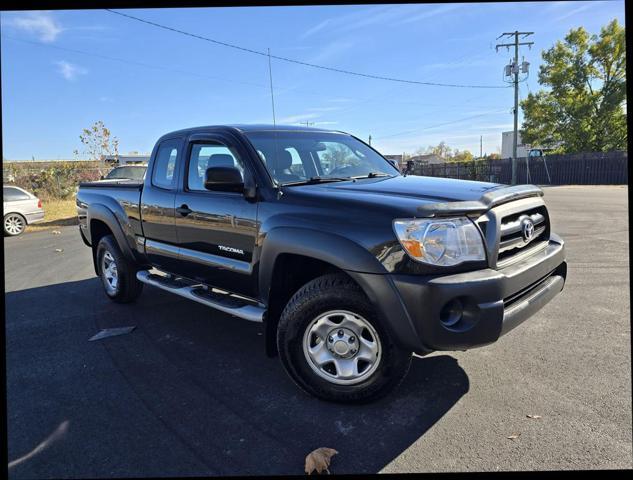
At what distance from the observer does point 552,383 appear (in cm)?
309

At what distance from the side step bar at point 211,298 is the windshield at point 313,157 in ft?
3.39

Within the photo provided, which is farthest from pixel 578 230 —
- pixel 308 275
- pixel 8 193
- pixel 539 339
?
pixel 8 193

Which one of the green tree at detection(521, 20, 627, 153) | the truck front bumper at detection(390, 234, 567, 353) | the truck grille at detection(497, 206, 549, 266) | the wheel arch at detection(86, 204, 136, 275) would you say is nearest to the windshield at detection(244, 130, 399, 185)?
the truck grille at detection(497, 206, 549, 266)

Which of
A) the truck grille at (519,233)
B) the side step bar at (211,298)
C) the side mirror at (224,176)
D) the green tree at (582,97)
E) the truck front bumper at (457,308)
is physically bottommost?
the side step bar at (211,298)

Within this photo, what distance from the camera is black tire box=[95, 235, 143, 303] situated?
5105mm

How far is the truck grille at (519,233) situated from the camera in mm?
2855

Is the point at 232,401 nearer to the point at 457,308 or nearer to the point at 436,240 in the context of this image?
the point at 457,308

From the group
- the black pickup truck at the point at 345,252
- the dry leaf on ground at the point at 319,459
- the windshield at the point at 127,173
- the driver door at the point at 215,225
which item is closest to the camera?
the dry leaf on ground at the point at 319,459

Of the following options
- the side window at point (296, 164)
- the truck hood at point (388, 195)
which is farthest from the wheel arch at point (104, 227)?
the truck hood at point (388, 195)

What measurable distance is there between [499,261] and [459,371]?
1009 millimetres

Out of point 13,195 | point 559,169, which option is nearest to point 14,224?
point 13,195

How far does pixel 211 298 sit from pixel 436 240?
205 centimetres

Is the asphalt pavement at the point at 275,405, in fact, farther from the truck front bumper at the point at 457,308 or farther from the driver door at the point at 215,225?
the driver door at the point at 215,225

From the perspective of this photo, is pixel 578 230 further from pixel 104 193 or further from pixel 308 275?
pixel 104 193
